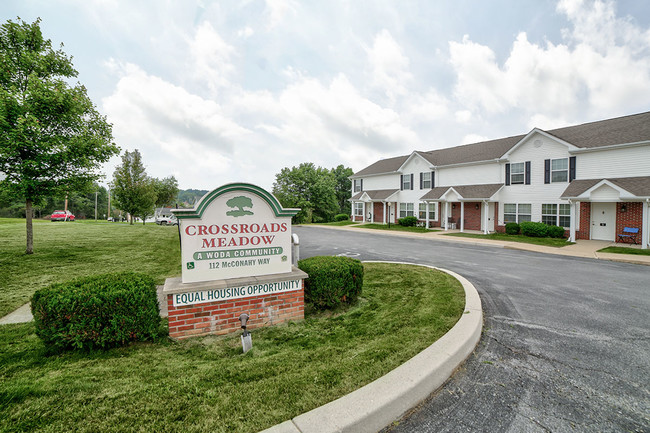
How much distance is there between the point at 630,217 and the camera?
16250 mm

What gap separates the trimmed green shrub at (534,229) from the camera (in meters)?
18.8

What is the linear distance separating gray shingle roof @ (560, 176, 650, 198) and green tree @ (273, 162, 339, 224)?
2964cm

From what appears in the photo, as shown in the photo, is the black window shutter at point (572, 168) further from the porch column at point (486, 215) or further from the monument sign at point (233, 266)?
the monument sign at point (233, 266)

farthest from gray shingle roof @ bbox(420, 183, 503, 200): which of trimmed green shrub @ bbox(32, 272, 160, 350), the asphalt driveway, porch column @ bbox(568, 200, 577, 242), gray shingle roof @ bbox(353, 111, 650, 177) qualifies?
trimmed green shrub @ bbox(32, 272, 160, 350)

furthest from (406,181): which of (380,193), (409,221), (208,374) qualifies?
(208,374)

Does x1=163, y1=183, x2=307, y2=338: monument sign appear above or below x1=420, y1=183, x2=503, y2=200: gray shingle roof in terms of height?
below

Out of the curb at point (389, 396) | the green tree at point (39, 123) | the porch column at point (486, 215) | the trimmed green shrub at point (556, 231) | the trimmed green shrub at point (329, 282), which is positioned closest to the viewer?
the curb at point (389, 396)

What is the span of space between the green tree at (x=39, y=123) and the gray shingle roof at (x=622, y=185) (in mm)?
24771

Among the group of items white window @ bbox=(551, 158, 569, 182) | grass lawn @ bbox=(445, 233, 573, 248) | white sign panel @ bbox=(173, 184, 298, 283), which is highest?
white window @ bbox=(551, 158, 569, 182)

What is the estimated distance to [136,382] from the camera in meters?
2.90

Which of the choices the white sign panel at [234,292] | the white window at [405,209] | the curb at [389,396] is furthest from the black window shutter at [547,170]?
the white sign panel at [234,292]

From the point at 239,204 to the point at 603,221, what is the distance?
22.2 metres

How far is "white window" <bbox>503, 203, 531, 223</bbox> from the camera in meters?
20.9

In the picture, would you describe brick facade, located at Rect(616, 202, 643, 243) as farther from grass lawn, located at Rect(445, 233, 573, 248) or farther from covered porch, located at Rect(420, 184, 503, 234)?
covered porch, located at Rect(420, 184, 503, 234)
